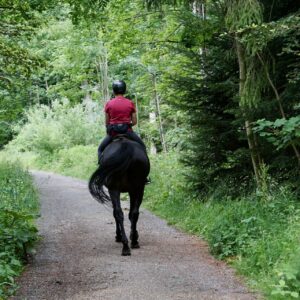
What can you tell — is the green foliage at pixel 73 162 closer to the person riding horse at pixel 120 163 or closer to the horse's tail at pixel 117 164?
the person riding horse at pixel 120 163

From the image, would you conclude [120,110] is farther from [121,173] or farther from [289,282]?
[289,282]

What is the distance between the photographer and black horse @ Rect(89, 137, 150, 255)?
26.9ft

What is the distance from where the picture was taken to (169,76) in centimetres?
1119

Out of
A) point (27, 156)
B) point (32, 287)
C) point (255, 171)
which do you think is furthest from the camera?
point (27, 156)

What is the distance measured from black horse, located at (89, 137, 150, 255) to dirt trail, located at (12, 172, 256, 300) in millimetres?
681

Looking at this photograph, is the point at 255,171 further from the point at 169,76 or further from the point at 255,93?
the point at 169,76

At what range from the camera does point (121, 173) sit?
8.25 metres

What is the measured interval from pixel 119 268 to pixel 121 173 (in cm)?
186

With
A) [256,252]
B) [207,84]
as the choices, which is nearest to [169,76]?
[207,84]

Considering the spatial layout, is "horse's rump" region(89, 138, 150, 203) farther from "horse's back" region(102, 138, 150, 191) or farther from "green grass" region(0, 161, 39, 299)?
"green grass" region(0, 161, 39, 299)

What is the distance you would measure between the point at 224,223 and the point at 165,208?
166 inches

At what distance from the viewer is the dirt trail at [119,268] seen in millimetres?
5750

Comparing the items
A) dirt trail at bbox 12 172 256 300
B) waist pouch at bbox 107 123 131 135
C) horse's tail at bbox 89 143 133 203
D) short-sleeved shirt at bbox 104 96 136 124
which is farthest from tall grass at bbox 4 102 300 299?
short-sleeved shirt at bbox 104 96 136 124

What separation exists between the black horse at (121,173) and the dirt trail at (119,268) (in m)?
0.68
